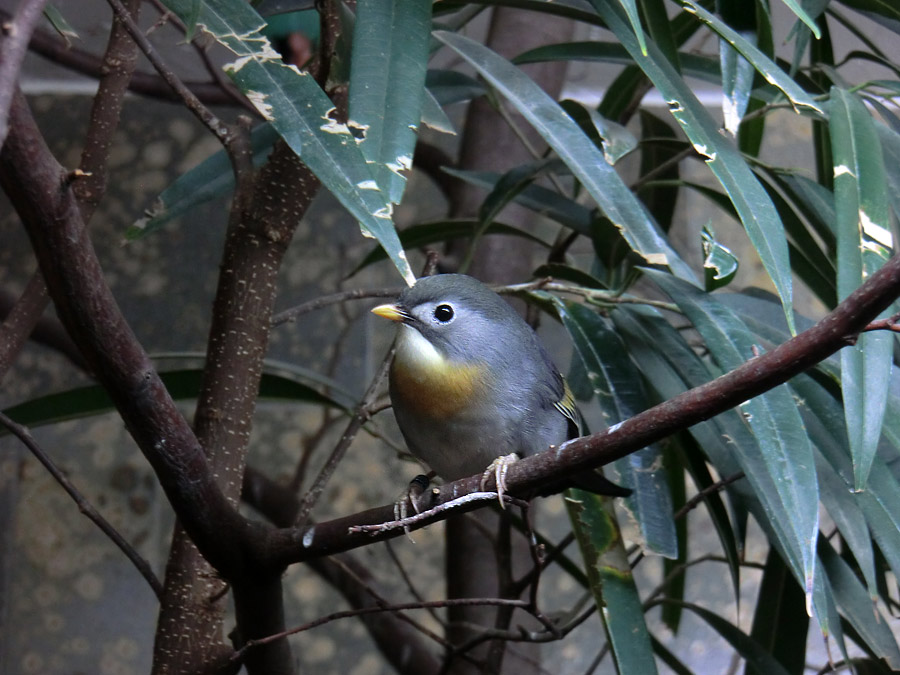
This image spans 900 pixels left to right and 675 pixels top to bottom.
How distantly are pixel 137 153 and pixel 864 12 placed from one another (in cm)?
193

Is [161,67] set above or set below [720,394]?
above

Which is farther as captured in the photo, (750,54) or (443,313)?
(443,313)

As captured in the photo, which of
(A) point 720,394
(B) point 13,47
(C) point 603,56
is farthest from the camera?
(C) point 603,56

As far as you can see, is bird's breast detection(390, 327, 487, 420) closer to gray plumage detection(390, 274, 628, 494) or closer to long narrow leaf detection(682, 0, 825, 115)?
gray plumage detection(390, 274, 628, 494)

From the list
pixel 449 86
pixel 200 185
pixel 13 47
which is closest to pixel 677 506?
pixel 449 86

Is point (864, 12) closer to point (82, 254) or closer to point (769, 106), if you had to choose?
point (769, 106)

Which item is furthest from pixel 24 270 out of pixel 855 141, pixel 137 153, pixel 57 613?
pixel 855 141

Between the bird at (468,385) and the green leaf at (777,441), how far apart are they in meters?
0.19

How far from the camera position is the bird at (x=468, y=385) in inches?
43.4

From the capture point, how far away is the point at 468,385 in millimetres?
1110

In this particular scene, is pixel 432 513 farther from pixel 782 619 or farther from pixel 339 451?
pixel 782 619

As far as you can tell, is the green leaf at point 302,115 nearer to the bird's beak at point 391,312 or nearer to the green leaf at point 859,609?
the bird's beak at point 391,312

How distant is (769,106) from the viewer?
4.21 ft

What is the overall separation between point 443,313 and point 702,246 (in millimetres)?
333
